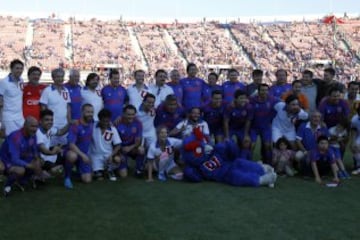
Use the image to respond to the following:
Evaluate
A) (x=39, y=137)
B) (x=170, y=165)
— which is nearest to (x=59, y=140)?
(x=39, y=137)

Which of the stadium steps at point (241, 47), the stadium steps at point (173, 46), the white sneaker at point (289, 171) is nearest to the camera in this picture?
the white sneaker at point (289, 171)

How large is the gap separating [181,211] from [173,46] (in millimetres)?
38799

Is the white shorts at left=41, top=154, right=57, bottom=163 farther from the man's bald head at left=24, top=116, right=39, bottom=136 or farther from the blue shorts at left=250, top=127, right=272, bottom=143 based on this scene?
the blue shorts at left=250, top=127, right=272, bottom=143

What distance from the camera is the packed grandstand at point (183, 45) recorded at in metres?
38.0

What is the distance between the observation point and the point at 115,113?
795 centimetres

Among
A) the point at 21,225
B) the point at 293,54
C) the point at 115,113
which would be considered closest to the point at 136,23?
the point at 293,54

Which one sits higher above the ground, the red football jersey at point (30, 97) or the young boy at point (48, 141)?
the red football jersey at point (30, 97)

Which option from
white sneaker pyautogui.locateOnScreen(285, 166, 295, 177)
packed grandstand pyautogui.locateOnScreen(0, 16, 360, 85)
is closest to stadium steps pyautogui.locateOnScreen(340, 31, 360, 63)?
packed grandstand pyautogui.locateOnScreen(0, 16, 360, 85)

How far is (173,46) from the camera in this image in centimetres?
4331

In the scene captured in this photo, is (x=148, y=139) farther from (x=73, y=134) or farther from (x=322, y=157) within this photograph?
(x=322, y=157)

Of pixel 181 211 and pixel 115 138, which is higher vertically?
pixel 115 138

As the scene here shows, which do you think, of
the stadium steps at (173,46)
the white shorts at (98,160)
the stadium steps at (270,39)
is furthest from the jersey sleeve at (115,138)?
the stadium steps at (270,39)

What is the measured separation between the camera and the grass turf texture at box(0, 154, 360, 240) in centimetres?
445

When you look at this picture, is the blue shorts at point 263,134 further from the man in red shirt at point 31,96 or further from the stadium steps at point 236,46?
the stadium steps at point 236,46
